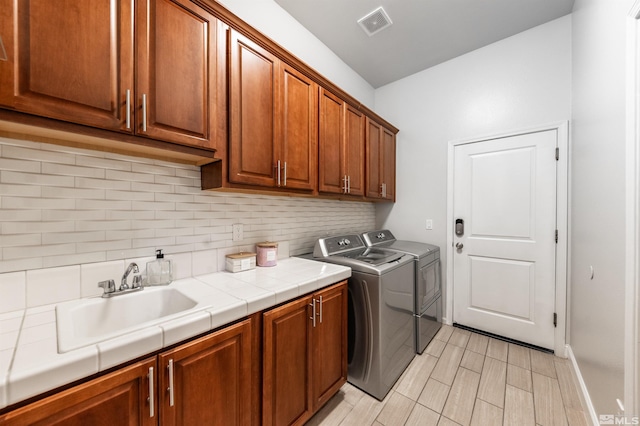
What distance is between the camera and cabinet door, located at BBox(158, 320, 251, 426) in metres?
0.87

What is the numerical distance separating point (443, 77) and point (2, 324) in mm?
3740

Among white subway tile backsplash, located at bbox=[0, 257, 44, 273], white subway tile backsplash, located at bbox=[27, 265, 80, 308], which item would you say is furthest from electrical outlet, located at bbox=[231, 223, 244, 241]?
white subway tile backsplash, located at bbox=[0, 257, 44, 273]

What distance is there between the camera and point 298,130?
1793 millimetres

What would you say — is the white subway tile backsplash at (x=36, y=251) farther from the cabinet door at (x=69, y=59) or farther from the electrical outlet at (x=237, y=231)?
the electrical outlet at (x=237, y=231)

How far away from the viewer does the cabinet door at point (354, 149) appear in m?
2.27

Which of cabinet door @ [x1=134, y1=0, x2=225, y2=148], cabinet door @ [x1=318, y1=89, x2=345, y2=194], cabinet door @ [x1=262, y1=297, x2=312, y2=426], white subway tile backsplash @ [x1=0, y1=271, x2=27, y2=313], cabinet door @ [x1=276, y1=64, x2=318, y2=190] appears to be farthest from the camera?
cabinet door @ [x1=318, y1=89, x2=345, y2=194]

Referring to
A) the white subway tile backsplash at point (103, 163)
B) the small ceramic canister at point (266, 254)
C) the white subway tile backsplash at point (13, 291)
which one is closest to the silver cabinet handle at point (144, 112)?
the white subway tile backsplash at point (103, 163)

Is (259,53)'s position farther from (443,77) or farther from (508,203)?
(508,203)

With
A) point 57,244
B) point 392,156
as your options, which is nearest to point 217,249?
point 57,244

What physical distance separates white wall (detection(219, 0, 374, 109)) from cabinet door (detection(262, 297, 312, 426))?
6.62 ft

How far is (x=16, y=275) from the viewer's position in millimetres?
1011

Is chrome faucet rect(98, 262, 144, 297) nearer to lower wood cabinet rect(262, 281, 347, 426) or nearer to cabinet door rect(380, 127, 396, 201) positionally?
lower wood cabinet rect(262, 281, 347, 426)

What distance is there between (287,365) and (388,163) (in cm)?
240

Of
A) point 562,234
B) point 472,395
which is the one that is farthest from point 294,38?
point 472,395
